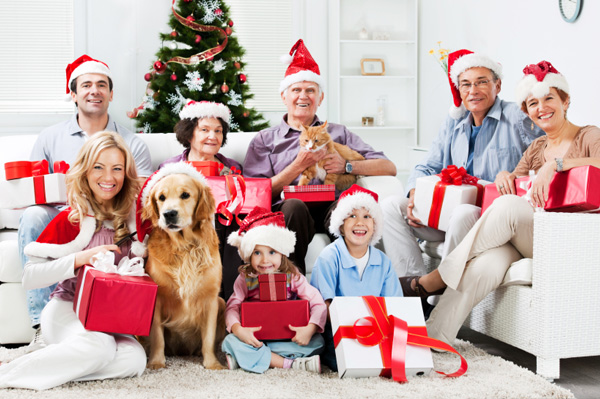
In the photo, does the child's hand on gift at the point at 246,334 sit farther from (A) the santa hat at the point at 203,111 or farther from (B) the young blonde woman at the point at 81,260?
(A) the santa hat at the point at 203,111

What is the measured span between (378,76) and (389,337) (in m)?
4.05

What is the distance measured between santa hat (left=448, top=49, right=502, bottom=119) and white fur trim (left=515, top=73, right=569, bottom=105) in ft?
1.33

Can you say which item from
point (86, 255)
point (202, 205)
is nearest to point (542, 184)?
point (202, 205)

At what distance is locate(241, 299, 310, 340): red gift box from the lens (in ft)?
6.90

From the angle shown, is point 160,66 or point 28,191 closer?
point 28,191

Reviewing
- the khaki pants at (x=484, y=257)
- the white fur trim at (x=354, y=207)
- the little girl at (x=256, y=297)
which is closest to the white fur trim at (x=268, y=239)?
the little girl at (x=256, y=297)

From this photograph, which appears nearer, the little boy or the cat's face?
the little boy

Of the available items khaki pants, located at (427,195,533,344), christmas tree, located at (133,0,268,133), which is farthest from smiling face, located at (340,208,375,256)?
christmas tree, located at (133,0,268,133)

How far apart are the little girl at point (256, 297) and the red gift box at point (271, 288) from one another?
0.05m

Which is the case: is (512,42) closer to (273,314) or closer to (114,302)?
(273,314)

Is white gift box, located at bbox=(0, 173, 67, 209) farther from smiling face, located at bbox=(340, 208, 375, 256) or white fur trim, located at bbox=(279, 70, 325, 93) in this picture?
white fur trim, located at bbox=(279, 70, 325, 93)

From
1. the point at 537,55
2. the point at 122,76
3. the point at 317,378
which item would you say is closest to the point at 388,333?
the point at 317,378

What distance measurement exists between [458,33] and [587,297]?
11.0 ft

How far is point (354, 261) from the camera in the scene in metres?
2.30
